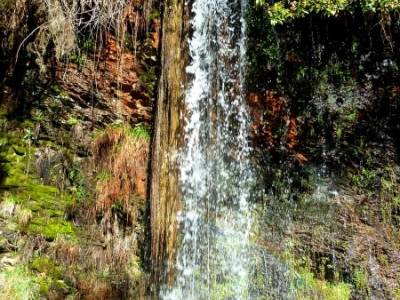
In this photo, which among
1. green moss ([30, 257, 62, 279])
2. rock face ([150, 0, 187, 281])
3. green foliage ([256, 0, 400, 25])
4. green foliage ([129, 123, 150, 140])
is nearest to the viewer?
green moss ([30, 257, 62, 279])

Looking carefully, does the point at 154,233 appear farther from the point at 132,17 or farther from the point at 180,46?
the point at 132,17

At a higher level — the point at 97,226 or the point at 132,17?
the point at 132,17

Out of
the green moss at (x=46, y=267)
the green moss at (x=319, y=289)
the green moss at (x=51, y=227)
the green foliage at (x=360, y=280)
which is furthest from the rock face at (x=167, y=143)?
the green foliage at (x=360, y=280)

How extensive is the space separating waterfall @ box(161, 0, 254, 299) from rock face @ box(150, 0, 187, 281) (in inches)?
5.0

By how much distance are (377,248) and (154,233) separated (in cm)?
248

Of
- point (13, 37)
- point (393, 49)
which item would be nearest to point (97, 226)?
point (13, 37)

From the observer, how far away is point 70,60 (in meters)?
4.80

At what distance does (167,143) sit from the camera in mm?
4738

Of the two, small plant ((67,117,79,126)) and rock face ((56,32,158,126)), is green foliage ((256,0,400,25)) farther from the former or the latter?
small plant ((67,117,79,126))

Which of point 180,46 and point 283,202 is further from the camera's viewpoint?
point 283,202

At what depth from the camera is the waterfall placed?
4.82 meters

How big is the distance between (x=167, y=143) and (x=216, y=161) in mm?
658

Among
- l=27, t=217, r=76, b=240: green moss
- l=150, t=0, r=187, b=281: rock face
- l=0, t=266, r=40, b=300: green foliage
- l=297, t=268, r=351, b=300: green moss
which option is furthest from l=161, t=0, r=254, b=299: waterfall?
l=0, t=266, r=40, b=300: green foliage

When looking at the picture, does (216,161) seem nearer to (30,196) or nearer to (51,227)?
(51,227)
